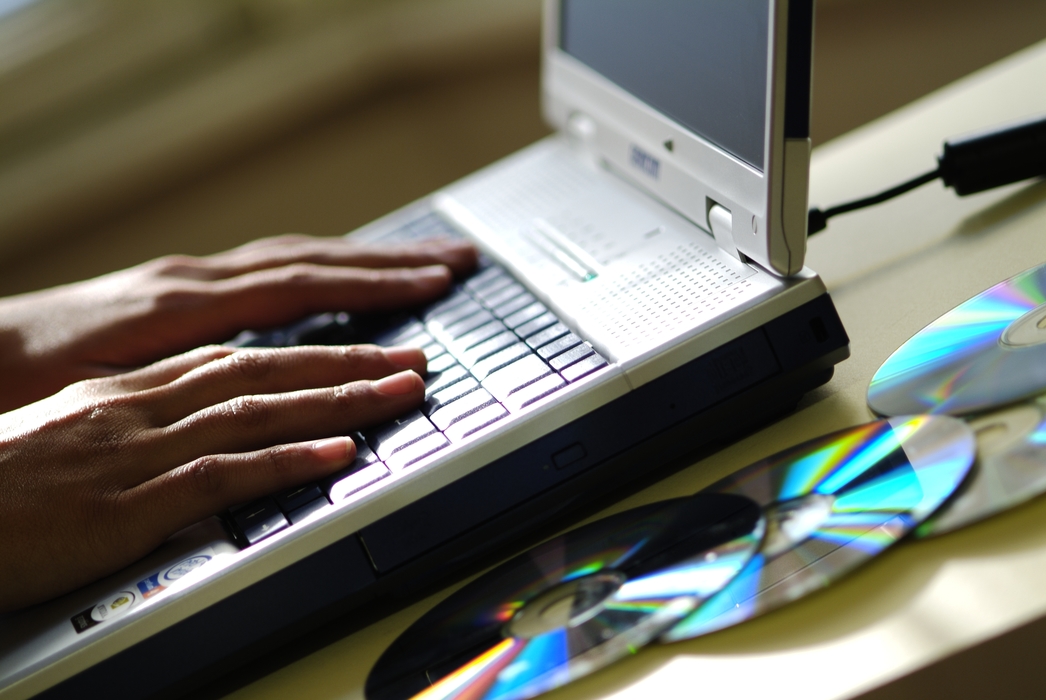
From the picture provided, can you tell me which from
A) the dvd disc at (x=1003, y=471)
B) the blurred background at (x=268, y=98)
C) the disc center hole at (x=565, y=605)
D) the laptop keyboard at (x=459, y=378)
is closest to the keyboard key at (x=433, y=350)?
the laptop keyboard at (x=459, y=378)

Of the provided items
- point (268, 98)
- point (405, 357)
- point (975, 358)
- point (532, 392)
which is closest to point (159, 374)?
point (405, 357)

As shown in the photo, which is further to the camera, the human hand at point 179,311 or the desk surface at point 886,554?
the human hand at point 179,311

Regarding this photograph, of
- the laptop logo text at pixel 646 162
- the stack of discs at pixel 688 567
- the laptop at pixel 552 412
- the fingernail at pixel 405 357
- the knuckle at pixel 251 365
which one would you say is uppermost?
the laptop logo text at pixel 646 162

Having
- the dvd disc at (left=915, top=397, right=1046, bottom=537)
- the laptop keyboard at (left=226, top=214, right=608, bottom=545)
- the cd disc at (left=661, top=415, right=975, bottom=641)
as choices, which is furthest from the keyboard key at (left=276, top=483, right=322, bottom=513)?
the dvd disc at (left=915, top=397, right=1046, bottom=537)

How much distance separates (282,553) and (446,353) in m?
0.19

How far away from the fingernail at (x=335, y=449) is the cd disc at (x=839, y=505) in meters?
0.21

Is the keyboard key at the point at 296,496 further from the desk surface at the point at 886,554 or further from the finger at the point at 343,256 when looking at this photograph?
the finger at the point at 343,256

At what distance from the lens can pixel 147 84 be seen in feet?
6.19

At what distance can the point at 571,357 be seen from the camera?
0.58 metres

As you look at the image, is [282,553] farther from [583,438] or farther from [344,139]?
[344,139]

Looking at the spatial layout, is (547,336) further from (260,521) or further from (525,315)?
(260,521)

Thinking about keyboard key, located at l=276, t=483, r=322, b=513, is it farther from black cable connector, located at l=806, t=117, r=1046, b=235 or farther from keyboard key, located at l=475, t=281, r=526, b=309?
black cable connector, located at l=806, t=117, r=1046, b=235

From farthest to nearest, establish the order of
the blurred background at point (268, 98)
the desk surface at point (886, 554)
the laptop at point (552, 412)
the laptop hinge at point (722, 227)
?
the blurred background at point (268, 98), the laptop hinge at point (722, 227), the laptop at point (552, 412), the desk surface at point (886, 554)

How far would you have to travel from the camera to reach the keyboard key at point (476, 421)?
0.55m
